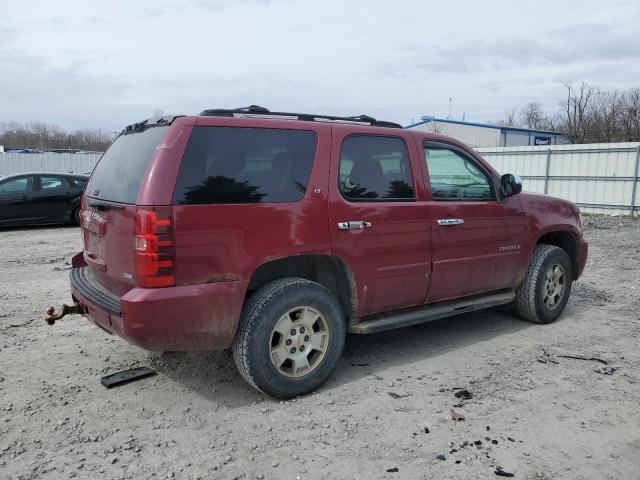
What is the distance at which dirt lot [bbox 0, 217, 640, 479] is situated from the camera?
302 cm

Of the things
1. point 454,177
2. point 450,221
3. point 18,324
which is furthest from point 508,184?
point 18,324

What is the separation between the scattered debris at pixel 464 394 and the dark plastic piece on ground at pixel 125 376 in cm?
234

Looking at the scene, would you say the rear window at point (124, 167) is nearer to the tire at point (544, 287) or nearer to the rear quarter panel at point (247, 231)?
the rear quarter panel at point (247, 231)

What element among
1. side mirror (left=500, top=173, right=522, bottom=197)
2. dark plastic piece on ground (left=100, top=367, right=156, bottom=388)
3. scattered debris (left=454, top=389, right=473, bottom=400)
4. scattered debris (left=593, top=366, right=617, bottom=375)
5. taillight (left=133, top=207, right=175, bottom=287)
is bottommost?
dark plastic piece on ground (left=100, top=367, right=156, bottom=388)

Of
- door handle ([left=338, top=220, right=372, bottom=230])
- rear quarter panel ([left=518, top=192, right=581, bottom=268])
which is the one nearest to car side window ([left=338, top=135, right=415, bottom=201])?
door handle ([left=338, top=220, right=372, bottom=230])

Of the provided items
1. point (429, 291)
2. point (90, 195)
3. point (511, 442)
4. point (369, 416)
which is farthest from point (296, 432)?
point (90, 195)

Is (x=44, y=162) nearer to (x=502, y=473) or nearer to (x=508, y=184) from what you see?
(x=508, y=184)

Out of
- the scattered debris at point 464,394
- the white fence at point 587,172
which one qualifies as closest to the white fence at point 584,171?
the white fence at point 587,172

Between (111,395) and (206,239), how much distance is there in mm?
1465

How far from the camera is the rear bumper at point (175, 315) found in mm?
3265

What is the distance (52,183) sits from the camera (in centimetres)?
1338

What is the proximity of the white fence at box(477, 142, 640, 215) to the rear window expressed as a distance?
16.5 meters

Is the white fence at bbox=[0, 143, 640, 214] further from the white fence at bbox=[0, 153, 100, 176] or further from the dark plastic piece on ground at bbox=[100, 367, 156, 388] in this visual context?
the white fence at bbox=[0, 153, 100, 176]

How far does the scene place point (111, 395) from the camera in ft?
12.7
